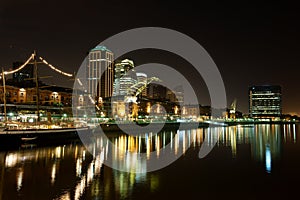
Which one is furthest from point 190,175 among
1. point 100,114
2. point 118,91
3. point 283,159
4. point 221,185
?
point 118,91

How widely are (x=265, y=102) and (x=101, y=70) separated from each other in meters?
99.5

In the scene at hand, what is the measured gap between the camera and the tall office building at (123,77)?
437 ft

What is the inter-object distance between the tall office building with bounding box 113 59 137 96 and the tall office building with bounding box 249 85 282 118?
75.2 m

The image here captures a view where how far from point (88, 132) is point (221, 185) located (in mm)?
26291

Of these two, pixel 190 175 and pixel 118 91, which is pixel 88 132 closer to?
pixel 190 175

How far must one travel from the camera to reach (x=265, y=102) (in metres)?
179

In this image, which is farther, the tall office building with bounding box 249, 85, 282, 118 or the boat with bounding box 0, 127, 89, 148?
the tall office building with bounding box 249, 85, 282, 118

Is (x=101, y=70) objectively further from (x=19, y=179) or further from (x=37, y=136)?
(x=19, y=179)

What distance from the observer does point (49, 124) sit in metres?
34.0

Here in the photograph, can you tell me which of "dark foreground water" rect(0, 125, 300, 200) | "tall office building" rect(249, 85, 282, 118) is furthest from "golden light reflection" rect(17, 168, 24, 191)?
"tall office building" rect(249, 85, 282, 118)

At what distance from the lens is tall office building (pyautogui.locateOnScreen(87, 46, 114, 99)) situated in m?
134

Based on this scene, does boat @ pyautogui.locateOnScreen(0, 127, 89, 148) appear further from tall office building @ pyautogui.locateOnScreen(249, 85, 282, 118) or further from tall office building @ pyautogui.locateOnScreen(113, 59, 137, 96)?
tall office building @ pyautogui.locateOnScreen(249, 85, 282, 118)

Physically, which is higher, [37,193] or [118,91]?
[118,91]

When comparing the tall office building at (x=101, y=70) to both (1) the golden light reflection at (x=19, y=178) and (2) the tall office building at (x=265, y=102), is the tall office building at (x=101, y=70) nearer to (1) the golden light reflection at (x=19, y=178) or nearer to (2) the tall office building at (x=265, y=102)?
(2) the tall office building at (x=265, y=102)
